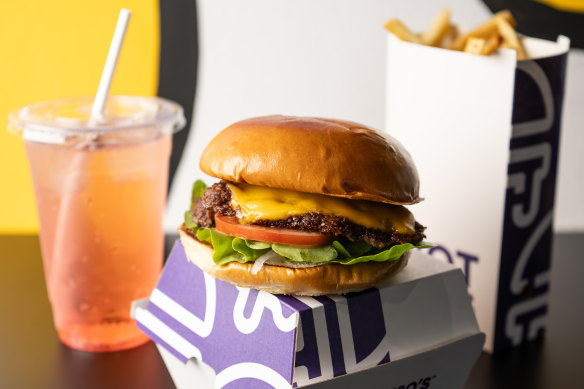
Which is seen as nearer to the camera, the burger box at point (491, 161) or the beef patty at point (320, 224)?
the beef patty at point (320, 224)

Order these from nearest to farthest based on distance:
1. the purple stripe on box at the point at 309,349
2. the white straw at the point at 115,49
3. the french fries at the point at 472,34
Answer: the purple stripe on box at the point at 309,349 < the white straw at the point at 115,49 < the french fries at the point at 472,34

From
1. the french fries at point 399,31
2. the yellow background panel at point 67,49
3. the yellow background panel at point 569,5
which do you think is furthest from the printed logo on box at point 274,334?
the yellow background panel at point 569,5

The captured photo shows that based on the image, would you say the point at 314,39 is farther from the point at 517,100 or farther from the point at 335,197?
the point at 335,197

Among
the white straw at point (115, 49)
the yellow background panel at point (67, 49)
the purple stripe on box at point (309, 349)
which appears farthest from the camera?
the yellow background panel at point (67, 49)

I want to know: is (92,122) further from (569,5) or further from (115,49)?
(569,5)

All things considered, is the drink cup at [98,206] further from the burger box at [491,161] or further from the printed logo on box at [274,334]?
the burger box at [491,161]

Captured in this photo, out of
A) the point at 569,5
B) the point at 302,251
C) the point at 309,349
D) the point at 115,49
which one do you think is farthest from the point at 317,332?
the point at 569,5

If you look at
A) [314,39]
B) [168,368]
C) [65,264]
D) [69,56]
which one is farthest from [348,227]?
[69,56]

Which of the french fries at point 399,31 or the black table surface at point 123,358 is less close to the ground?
the french fries at point 399,31
